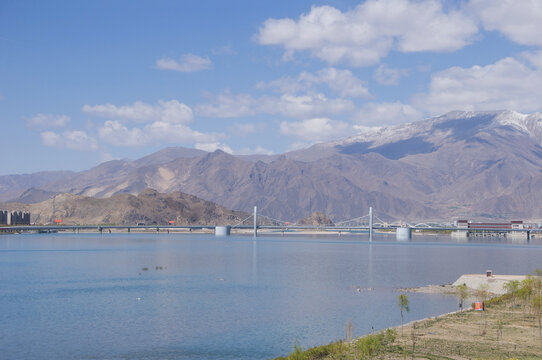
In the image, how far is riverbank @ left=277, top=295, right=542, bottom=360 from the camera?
33.4 m

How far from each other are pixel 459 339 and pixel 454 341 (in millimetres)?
748

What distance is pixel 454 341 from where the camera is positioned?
1490 inches

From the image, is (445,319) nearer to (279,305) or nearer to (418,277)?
(279,305)

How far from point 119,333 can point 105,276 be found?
37888 mm

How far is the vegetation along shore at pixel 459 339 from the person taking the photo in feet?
110

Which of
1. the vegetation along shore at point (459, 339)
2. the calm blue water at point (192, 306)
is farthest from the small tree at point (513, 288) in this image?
the calm blue water at point (192, 306)

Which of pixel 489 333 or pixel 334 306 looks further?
pixel 334 306

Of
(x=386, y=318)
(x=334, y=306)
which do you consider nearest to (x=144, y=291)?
(x=334, y=306)

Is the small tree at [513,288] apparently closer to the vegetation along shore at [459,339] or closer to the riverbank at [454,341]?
the vegetation along shore at [459,339]

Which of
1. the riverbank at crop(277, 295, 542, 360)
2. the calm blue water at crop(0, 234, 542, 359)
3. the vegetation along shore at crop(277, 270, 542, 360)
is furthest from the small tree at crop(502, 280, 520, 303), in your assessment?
the riverbank at crop(277, 295, 542, 360)

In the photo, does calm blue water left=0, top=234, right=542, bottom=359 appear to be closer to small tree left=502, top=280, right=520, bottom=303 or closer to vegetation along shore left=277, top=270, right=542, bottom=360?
vegetation along shore left=277, top=270, right=542, bottom=360

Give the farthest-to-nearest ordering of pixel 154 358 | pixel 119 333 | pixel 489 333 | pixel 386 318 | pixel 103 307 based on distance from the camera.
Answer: pixel 103 307
pixel 386 318
pixel 119 333
pixel 489 333
pixel 154 358

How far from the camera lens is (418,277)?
83438mm

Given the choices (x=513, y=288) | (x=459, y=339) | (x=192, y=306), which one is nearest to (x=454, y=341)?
(x=459, y=339)
